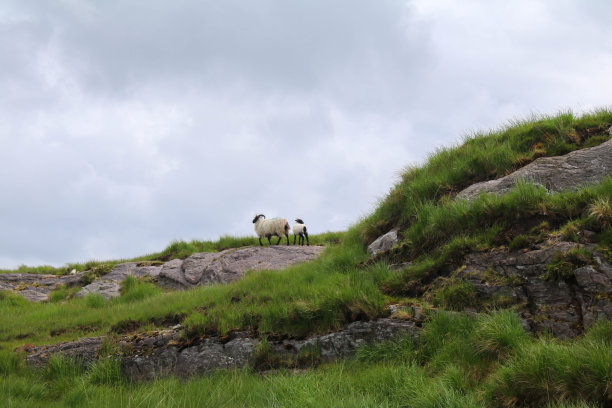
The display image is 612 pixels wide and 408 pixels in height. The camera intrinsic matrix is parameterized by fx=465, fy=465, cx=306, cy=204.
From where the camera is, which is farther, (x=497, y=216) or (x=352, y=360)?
(x=497, y=216)

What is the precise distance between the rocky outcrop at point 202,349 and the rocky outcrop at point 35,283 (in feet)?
29.1

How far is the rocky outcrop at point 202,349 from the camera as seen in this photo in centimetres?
741

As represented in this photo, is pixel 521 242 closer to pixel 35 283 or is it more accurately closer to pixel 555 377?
pixel 555 377

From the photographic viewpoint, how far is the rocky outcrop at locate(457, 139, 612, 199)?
925 centimetres

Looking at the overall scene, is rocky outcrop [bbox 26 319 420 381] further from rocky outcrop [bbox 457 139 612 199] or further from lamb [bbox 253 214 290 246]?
lamb [bbox 253 214 290 246]

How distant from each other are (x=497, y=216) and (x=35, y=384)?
833 cm

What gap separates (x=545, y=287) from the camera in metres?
6.88

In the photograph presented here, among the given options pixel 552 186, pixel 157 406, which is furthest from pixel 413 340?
pixel 552 186

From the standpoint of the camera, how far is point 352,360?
709 centimetres

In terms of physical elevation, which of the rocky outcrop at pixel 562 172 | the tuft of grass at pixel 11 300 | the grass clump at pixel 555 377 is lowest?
the grass clump at pixel 555 377

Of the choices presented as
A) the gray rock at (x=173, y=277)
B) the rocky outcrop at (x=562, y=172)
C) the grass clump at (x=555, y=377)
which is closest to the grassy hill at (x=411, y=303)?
the grass clump at (x=555, y=377)

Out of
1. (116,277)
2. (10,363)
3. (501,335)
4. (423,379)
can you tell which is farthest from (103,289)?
(501,335)

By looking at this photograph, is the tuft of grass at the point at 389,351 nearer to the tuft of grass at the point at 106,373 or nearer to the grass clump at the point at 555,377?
the grass clump at the point at 555,377

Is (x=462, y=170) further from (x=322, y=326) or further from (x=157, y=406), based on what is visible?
(x=157, y=406)
